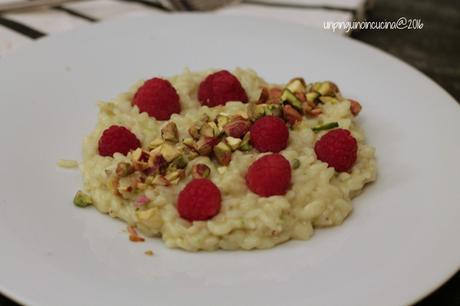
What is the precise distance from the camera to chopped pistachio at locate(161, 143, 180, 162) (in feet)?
5.60

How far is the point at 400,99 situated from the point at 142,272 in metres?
1.08

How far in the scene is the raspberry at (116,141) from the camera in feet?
5.83

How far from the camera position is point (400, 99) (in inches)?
84.7

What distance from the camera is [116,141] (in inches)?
69.9

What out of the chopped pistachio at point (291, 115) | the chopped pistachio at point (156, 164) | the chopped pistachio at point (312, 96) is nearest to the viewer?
the chopped pistachio at point (156, 164)

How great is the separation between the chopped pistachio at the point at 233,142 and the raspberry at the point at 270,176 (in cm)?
12

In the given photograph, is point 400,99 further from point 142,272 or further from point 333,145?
point 142,272

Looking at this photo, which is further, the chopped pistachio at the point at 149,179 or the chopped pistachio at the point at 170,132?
the chopped pistachio at the point at 170,132

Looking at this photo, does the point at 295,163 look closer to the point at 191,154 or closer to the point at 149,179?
the point at 191,154

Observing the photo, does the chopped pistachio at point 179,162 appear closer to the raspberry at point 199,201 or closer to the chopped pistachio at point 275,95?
the raspberry at point 199,201

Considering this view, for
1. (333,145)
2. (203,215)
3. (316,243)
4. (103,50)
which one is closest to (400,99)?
(333,145)

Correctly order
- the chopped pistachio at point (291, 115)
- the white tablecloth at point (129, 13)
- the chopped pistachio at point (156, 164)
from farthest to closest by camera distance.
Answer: the white tablecloth at point (129, 13) < the chopped pistachio at point (291, 115) < the chopped pistachio at point (156, 164)

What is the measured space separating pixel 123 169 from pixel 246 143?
0.34m

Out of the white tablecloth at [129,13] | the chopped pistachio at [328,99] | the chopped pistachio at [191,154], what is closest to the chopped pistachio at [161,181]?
the chopped pistachio at [191,154]
